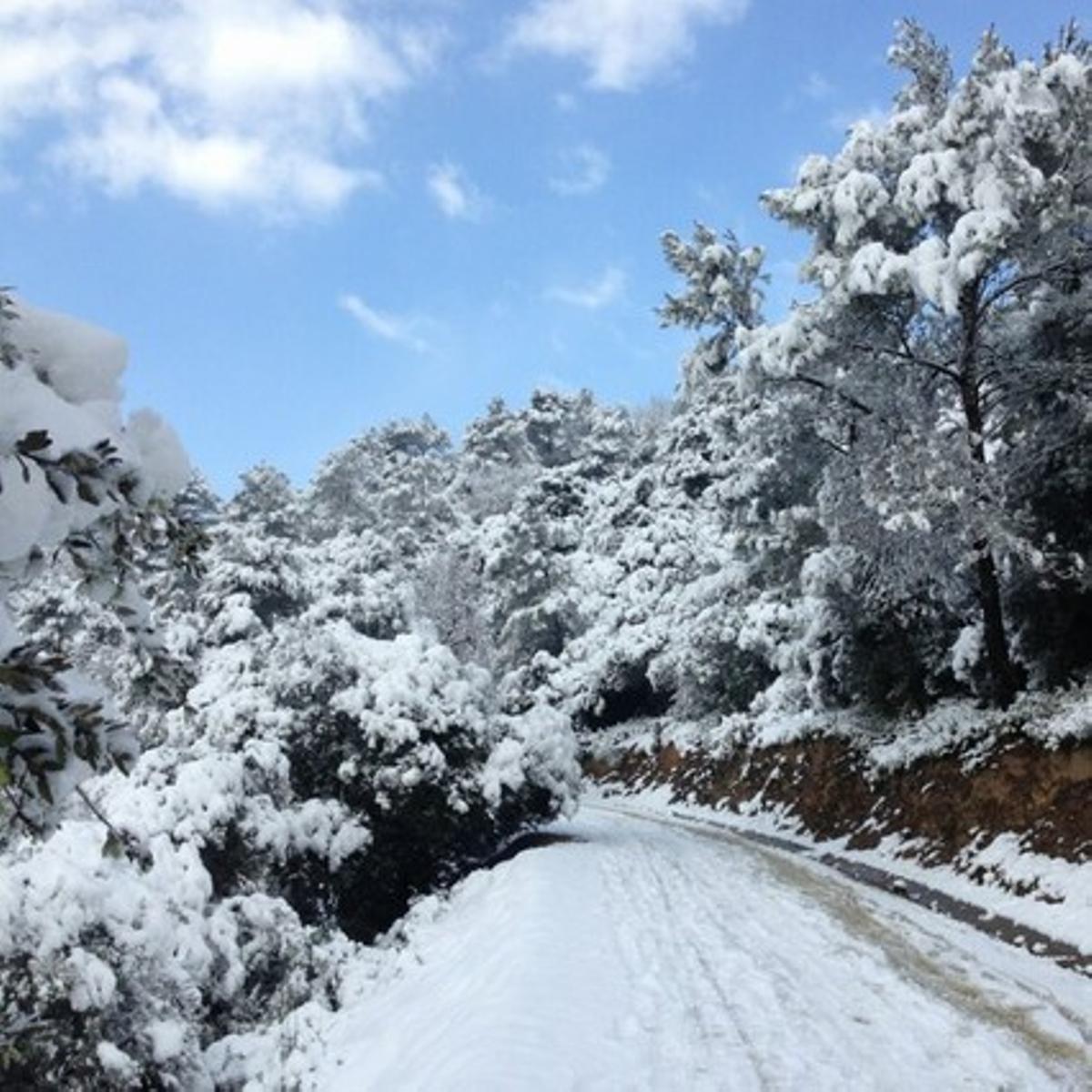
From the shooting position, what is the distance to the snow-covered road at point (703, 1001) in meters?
6.98

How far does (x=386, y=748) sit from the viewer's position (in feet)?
54.9

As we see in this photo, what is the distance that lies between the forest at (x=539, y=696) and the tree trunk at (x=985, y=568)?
49mm

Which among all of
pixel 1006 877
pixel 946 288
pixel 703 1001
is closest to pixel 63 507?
pixel 703 1001

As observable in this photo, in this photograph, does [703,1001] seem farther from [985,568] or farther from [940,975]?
[985,568]

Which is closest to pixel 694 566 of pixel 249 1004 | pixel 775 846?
pixel 775 846

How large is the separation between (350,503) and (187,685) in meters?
68.9

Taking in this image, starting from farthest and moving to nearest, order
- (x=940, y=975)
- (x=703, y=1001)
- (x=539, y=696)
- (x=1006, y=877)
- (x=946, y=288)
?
(x=539, y=696)
(x=946, y=288)
(x=1006, y=877)
(x=940, y=975)
(x=703, y=1001)

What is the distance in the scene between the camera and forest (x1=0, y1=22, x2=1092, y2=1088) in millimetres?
2252

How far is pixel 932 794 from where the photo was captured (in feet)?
56.4

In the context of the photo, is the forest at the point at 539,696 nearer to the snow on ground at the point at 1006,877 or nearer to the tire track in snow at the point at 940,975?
the snow on ground at the point at 1006,877

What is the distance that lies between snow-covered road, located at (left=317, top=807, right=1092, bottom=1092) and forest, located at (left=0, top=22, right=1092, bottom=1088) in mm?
1329

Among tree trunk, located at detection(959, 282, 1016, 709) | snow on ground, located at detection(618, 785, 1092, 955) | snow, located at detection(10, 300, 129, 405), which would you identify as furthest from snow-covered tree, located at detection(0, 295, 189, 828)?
tree trunk, located at detection(959, 282, 1016, 709)

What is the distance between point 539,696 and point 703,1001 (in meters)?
15.3

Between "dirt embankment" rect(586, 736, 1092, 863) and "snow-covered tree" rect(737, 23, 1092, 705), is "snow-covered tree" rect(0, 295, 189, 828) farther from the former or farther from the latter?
"snow-covered tree" rect(737, 23, 1092, 705)
